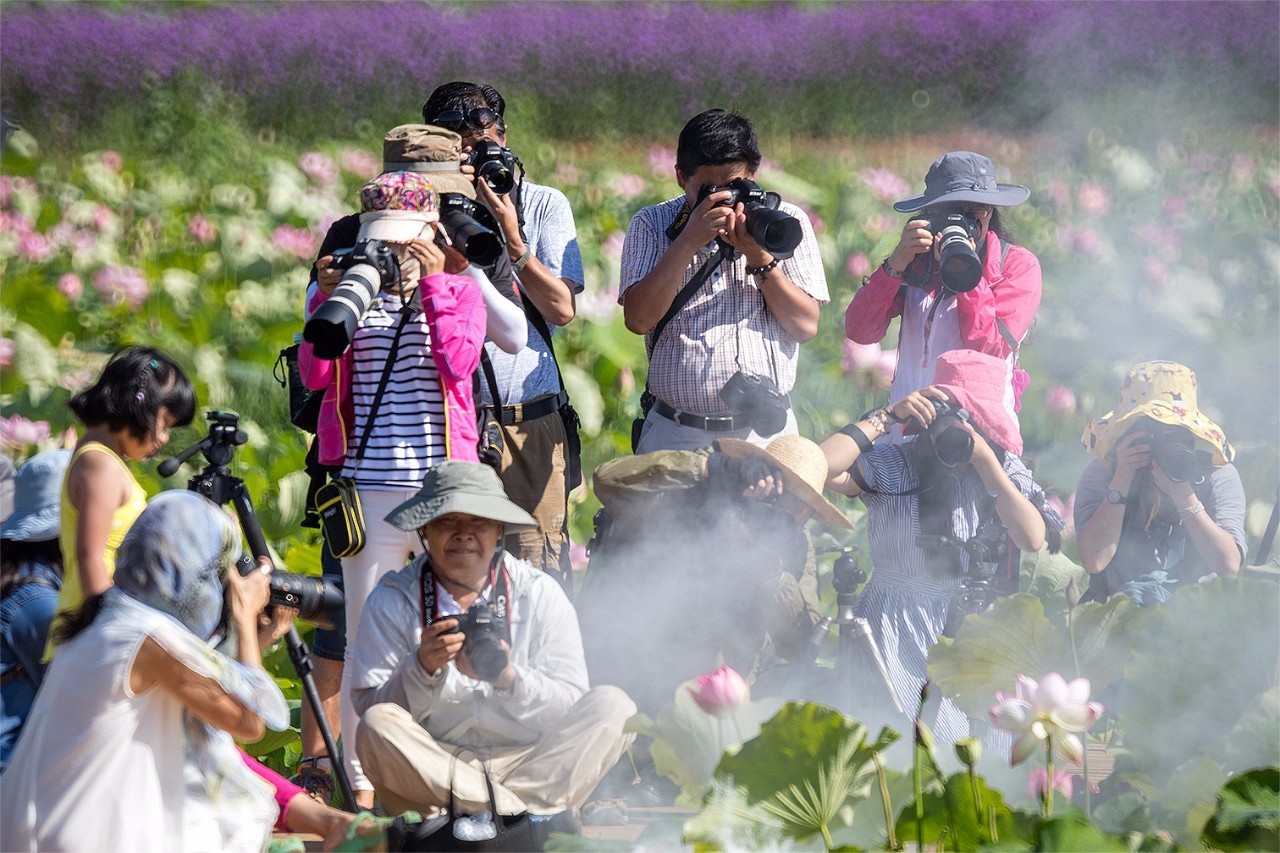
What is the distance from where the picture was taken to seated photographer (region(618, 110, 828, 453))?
127 inches

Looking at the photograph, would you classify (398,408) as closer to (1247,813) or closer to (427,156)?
(427,156)

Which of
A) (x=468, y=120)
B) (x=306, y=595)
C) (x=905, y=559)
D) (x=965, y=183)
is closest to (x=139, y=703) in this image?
(x=306, y=595)

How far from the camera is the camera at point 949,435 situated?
3164mm

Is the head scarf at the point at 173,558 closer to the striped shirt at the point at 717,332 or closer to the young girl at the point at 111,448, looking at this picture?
the young girl at the point at 111,448

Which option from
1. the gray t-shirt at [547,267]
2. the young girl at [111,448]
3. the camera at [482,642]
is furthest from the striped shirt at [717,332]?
the young girl at [111,448]

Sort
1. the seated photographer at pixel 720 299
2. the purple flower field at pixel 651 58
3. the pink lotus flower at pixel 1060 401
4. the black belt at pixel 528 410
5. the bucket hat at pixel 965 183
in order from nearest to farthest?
the seated photographer at pixel 720 299
the black belt at pixel 528 410
the bucket hat at pixel 965 183
the pink lotus flower at pixel 1060 401
the purple flower field at pixel 651 58

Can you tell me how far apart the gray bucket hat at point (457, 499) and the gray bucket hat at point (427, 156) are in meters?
0.59

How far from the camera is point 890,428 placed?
330cm

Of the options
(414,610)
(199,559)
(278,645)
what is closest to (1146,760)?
(414,610)

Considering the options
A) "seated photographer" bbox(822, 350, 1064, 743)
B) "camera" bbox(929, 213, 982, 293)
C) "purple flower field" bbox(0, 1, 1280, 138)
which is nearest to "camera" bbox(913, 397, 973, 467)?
"seated photographer" bbox(822, 350, 1064, 743)

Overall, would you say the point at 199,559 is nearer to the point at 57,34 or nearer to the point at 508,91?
the point at 508,91

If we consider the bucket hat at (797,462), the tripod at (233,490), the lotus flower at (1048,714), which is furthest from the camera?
the bucket hat at (797,462)

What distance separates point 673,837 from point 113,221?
176 inches

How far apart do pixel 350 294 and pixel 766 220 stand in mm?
871
